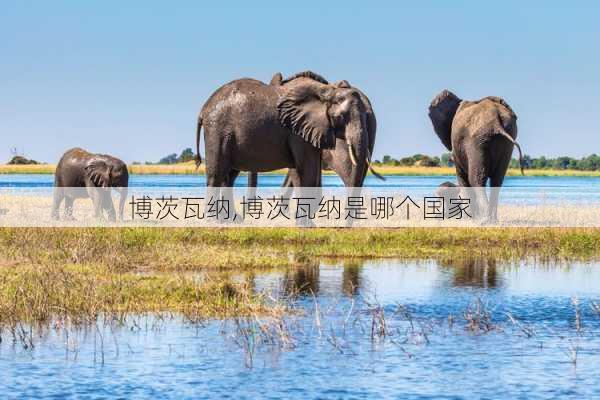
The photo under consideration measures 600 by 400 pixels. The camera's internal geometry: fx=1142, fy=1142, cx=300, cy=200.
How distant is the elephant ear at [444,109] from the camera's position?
31.0 meters

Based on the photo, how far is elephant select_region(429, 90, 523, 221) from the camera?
27484 mm

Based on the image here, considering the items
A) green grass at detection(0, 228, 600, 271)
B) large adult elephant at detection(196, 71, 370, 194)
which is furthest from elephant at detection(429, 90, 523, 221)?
A: large adult elephant at detection(196, 71, 370, 194)

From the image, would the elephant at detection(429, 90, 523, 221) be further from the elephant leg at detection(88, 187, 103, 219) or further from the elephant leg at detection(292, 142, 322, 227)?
the elephant leg at detection(88, 187, 103, 219)

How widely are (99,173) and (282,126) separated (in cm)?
647

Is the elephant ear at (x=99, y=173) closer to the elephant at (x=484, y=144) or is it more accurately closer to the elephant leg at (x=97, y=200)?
the elephant leg at (x=97, y=200)

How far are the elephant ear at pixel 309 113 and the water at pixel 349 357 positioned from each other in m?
7.64

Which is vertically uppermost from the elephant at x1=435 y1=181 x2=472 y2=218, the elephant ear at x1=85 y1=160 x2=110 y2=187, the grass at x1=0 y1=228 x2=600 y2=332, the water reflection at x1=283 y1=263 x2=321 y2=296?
the elephant ear at x1=85 y1=160 x2=110 y2=187

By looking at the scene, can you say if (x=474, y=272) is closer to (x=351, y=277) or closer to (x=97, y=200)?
(x=351, y=277)

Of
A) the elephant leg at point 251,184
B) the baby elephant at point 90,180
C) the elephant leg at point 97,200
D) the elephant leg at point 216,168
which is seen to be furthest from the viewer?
the baby elephant at point 90,180

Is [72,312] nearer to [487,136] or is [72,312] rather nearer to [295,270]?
[295,270]

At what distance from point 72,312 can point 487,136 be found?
1470 cm

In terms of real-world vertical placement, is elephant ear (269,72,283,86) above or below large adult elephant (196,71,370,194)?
above

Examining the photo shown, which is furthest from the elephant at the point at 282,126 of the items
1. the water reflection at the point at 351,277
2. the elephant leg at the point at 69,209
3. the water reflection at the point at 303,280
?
the elephant leg at the point at 69,209

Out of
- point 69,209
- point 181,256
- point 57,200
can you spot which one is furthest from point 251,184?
point 181,256
